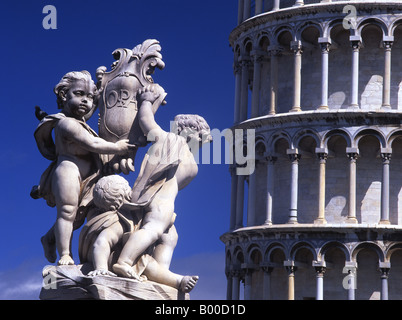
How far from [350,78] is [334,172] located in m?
4.55

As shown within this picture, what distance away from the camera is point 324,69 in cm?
5316

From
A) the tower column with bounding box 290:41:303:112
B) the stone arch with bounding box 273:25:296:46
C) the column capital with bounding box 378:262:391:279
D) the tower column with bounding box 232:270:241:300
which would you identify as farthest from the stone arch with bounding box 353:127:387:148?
the tower column with bounding box 232:270:241:300

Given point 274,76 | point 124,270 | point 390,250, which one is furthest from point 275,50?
point 124,270

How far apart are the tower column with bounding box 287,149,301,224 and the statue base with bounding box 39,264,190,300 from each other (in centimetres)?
4225

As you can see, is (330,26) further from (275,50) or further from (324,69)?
(275,50)

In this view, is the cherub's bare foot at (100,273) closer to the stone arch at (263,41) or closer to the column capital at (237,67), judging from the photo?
the stone arch at (263,41)

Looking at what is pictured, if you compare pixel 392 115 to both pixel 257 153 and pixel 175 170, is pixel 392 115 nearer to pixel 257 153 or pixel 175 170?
pixel 257 153

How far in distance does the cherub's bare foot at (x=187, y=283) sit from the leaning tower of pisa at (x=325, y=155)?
4078 cm

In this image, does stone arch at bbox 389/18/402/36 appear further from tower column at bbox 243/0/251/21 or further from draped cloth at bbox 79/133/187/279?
draped cloth at bbox 79/133/187/279

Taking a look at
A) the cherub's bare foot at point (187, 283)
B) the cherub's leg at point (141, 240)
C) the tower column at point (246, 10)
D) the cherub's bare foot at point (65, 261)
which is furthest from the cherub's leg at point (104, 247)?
the tower column at point (246, 10)

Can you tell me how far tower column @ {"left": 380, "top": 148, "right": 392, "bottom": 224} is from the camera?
5109 cm

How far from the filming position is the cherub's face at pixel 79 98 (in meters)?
10.8
